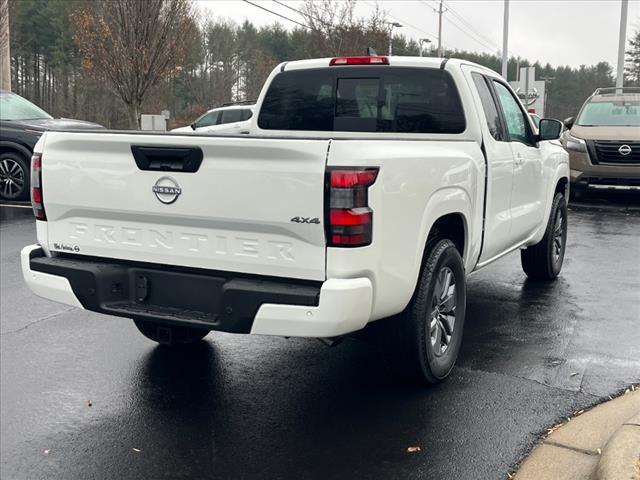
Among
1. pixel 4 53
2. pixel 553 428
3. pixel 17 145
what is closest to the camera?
pixel 553 428

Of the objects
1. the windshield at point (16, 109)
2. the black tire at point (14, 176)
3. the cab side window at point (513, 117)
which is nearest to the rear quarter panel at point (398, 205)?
the cab side window at point (513, 117)

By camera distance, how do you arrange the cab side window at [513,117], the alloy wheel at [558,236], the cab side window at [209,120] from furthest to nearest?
the cab side window at [209,120], the alloy wheel at [558,236], the cab side window at [513,117]

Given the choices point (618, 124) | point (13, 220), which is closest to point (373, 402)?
point (13, 220)

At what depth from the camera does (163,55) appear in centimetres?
2191

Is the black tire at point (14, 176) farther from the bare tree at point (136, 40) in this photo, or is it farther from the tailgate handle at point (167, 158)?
the bare tree at point (136, 40)

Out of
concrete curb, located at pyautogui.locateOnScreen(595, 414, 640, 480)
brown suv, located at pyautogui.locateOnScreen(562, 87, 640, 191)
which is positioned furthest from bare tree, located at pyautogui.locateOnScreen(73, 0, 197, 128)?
concrete curb, located at pyautogui.locateOnScreen(595, 414, 640, 480)

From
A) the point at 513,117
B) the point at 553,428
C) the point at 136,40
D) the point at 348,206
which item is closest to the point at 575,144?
the point at 513,117

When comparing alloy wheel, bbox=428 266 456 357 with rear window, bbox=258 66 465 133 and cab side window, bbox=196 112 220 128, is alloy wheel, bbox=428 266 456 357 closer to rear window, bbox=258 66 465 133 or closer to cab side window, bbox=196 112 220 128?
rear window, bbox=258 66 465 133

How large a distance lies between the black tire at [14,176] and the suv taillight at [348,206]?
9978mm

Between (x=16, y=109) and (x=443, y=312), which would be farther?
(x=16, y=109)

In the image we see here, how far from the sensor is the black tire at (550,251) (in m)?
6.88

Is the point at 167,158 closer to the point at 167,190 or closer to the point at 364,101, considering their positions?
the point at 167,190

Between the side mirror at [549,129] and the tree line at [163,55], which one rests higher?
the tree line at [163,55]

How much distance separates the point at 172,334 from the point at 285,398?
116cm
